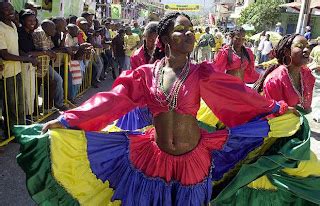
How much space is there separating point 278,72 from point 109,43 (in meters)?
7.60

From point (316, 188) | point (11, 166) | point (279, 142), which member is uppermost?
point (279, 142)

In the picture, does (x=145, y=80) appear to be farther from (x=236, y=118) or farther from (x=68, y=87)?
(x=68, y=87)

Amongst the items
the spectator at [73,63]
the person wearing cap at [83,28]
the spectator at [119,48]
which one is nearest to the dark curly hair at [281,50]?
the spectator at [73,63]

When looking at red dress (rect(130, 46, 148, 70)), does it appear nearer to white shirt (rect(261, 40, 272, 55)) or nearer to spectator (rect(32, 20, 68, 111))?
spectator (rect(32, 20, 68, 111))

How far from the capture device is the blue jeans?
6.17 m

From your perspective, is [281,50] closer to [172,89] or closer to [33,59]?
[172,89]

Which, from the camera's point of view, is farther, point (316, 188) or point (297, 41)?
point (297, 41)

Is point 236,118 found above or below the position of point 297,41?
below

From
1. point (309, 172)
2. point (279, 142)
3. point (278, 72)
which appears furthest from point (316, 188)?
point (278, 72)

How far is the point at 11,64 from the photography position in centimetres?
475

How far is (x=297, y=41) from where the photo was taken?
3363mm

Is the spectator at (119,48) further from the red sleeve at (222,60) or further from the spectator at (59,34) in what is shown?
the red sleeve at (222,60)

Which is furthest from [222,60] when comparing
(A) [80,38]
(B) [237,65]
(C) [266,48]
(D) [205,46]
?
(C) [266,48]

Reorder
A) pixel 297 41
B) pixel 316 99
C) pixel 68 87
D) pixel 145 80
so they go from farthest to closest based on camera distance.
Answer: pixel 316 99
pixel 68 87
pixel 297 41
pixel 145 80
